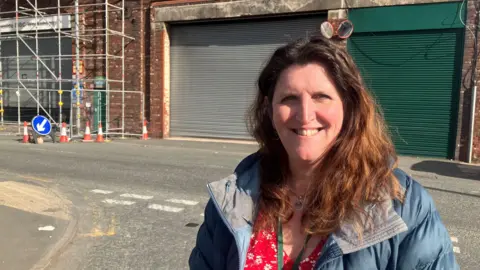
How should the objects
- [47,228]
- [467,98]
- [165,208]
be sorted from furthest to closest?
[467,98], [165,208], [47,228]

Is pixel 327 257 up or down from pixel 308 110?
down

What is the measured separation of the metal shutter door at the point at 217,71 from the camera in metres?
15.7

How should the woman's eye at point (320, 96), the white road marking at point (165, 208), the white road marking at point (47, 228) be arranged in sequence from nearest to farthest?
1. the woman's eye at point (320, 96)
2. the white road marking at point (47, 228)
3. the white road marking at point (165, 208)

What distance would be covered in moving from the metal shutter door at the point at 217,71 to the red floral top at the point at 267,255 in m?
13.8

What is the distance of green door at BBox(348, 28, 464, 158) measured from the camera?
41.8 feet

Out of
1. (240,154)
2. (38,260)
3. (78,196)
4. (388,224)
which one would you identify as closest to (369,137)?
(388,224)

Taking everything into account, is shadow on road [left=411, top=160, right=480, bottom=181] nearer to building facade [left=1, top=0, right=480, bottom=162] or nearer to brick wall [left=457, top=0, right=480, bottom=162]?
brick wall [left=457, top=0, right=480, bottom=162]

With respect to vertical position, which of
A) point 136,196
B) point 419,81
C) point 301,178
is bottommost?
point 136,196

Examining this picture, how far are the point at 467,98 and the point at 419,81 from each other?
4.79 ft

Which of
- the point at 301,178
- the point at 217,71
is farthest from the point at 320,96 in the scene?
the point at 217,71

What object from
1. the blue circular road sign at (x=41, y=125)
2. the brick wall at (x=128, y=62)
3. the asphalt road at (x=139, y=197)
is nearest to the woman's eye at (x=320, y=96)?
the asphalt road at (x=139, y=197)

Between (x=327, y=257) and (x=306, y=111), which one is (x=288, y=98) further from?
(x=327, y=257)

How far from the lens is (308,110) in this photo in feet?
5.49

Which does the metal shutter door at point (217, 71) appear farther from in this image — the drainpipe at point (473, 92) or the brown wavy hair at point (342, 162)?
the brown wavy hair at point (342, 162)
